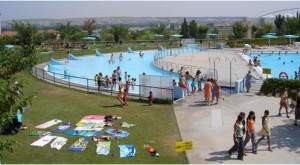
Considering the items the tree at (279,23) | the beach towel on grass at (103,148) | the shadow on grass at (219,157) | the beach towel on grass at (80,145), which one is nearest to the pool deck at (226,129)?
the shadow on grass at (219,157)

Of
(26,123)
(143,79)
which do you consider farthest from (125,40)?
(26,123)

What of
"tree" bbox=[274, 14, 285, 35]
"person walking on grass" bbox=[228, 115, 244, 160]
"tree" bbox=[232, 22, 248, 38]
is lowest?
"person walking on grass" bbox=[228, 115, 244, 160]

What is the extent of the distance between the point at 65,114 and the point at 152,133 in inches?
216

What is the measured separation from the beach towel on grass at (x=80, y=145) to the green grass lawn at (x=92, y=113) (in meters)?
0.18

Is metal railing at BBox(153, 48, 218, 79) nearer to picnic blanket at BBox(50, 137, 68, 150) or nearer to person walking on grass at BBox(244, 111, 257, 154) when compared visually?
person walking on grass at BBox(244, 111, 257, 154)

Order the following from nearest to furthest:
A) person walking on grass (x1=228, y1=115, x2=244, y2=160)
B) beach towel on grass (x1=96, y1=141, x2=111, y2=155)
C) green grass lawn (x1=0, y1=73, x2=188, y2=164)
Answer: person walking on grass (x1=228, y1=115, x2=244, y2=160), green grass lawn (x1=0, y1=73, x2=188, y2=164), beach towel on grass (x1=96, y1=141, x2=111, y2=155)

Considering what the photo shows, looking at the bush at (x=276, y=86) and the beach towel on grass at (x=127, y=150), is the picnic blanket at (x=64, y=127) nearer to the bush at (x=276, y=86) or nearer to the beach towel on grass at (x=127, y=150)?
the beach towel on grass at (x=127, y=150)

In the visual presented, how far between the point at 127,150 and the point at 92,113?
6007 millimetres

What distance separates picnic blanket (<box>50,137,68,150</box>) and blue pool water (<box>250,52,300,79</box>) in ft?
89.0

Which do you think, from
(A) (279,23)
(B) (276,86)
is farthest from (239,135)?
(A) (279,23)

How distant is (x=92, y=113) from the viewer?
18.5 m

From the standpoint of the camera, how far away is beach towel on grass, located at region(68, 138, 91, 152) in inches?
515

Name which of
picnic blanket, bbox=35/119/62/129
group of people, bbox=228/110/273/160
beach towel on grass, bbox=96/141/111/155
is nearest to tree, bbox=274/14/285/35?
picnic blanket, bbox=35/119/62/129

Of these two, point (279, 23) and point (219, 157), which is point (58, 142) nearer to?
point (219, 157)
